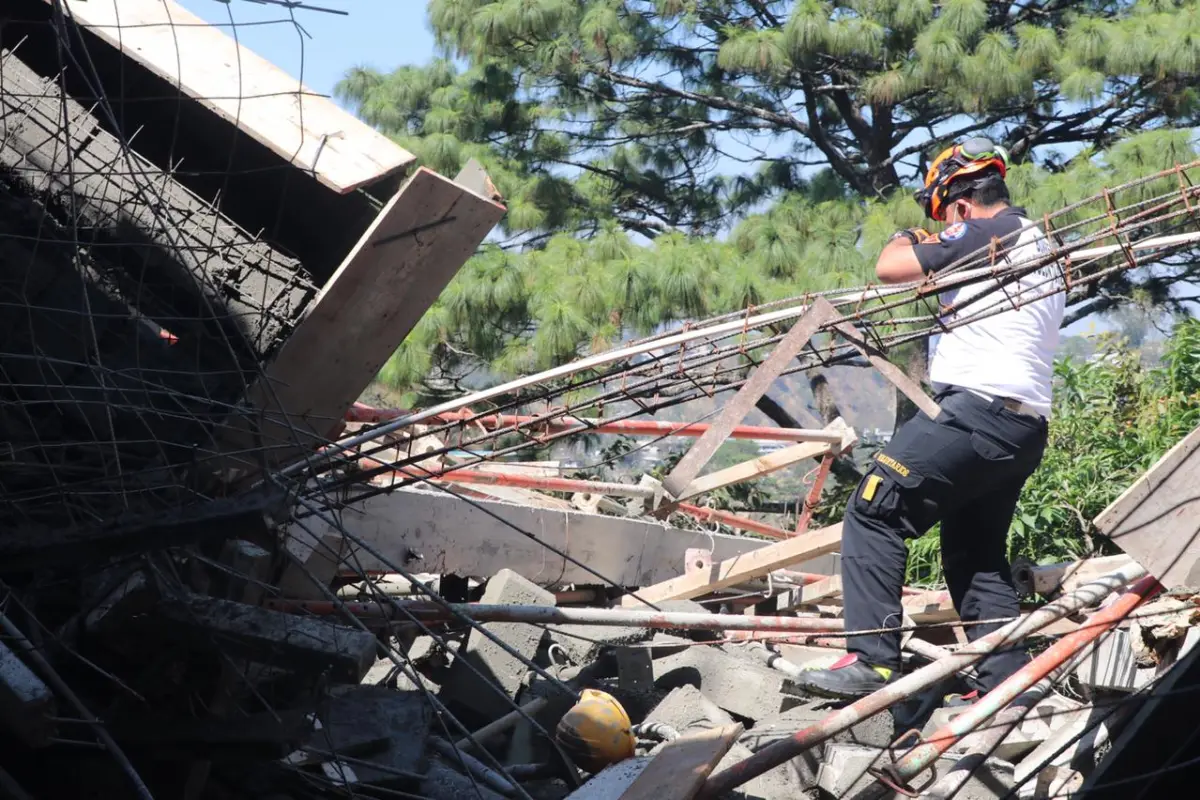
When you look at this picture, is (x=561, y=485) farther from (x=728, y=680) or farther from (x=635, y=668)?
(x=728, y=680)

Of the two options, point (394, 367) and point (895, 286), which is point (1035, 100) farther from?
point (895, 286)

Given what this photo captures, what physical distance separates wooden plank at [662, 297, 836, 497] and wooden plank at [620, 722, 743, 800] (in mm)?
648

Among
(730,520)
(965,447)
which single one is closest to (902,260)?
(965,447)

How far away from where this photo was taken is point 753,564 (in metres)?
5.09

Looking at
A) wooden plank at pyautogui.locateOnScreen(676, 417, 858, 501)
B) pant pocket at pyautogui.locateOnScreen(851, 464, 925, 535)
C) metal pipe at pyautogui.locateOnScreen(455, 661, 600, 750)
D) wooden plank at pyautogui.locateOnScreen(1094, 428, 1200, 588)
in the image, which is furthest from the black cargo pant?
wooden plank at pyautogui.locateOnScreen(676, 417, 858, 501)

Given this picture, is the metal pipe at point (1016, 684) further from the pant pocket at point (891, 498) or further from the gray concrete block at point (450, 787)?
the gray concrete block at point (450, 787)

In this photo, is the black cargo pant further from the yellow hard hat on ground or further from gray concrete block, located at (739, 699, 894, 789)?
the yellow hard hat on ground

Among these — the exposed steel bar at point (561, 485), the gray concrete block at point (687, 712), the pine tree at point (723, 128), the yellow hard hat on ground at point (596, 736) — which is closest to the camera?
the yellow hard hat on ground at point (596, 736)

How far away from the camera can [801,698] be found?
401cm

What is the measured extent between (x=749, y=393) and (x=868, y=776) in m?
1.07

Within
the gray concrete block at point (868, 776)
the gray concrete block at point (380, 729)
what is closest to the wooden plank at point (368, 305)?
the gray concrete block at point (380, 729)

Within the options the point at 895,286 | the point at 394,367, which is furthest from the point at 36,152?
the point at 394,367

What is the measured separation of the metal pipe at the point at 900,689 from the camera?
9.45 ft

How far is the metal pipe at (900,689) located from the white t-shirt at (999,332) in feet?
2.26
